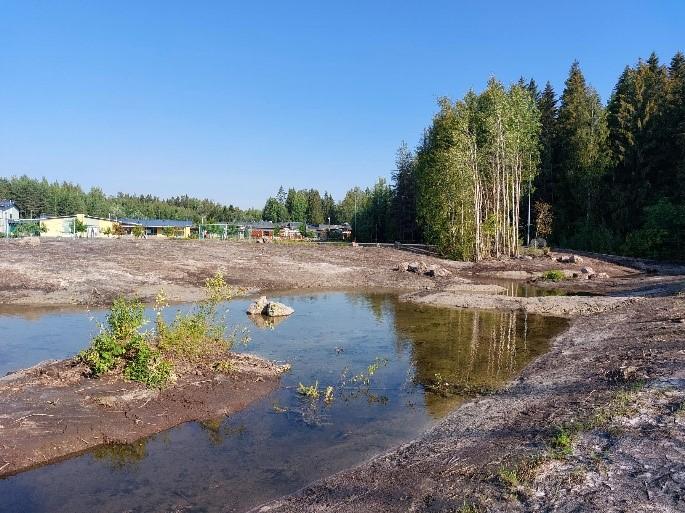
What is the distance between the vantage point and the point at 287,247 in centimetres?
4275

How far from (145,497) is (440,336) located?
1137 cm

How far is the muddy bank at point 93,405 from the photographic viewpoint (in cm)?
750

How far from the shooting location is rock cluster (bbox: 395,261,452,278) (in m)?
32.3

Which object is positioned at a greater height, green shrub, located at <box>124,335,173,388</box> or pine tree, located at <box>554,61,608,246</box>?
pine tree, located at <box>554,61,608,246</box>

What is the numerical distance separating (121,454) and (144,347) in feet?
9.56

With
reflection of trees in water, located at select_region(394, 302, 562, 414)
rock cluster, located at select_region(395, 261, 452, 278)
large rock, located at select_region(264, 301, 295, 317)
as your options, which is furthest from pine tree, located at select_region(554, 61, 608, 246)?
large rock, located at select_region(264, 301, 295, 317)

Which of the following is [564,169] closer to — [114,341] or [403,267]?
[403,267]

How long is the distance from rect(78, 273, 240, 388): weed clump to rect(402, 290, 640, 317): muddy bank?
44.0ft

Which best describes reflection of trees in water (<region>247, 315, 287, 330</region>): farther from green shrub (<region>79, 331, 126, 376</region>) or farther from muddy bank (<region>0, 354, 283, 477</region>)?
green shrub (<region>79, 331, 126, 376</region>)

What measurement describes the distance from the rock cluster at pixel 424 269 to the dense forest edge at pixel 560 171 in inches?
307

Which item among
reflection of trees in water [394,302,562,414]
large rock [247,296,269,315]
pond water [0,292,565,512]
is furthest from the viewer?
large rock [247,296,269,315]

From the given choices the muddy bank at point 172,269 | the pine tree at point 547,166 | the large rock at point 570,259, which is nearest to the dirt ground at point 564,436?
the muddy bank at point 172,269

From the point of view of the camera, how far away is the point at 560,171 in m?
56.2

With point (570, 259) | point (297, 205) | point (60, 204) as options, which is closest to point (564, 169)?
point (570, 259)
